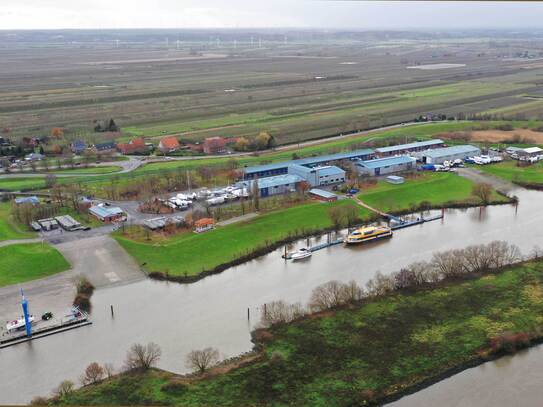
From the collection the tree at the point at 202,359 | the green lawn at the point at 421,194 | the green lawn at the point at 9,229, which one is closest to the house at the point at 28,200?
the green lawn at the point at 9,229

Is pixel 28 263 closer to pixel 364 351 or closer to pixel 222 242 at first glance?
pixel 222 242

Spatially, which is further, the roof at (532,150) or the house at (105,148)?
the house at (105,148)

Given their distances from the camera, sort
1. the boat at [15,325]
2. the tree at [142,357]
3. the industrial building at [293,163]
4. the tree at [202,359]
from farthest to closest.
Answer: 1. the industrial building at [293,163]
2. the boat at [15,325]
3. the tree at [142,357]
4. the tree at [202,359]

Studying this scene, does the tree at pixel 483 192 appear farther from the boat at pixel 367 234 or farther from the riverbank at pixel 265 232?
the boat at pixel 367 234

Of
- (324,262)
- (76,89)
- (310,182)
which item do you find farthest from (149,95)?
(324,262)

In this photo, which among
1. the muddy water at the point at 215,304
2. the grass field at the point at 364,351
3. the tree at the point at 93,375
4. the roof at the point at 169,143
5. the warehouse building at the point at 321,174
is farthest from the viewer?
the roof at the point at 169,143
